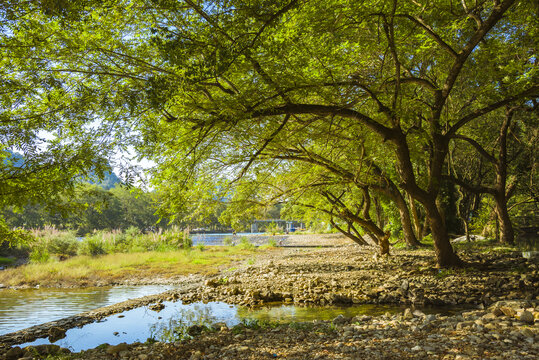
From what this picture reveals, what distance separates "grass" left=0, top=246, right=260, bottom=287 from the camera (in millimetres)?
12203

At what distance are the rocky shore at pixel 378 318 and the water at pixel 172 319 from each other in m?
0.42

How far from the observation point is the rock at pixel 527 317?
13.8 feet

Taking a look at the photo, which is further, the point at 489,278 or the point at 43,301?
the point at 43,301

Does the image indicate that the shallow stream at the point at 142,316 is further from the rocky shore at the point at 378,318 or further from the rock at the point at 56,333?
the rocky shore at the point at 378,318

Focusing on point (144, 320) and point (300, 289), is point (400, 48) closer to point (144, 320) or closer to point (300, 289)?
point (300, 289)

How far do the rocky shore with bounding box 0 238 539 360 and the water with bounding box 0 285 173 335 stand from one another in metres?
0.94

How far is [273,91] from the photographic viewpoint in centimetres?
613

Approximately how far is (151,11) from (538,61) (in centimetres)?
971

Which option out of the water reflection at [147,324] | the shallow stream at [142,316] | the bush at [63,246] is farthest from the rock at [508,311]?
the bush at [63,246]

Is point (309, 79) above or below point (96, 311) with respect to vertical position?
above

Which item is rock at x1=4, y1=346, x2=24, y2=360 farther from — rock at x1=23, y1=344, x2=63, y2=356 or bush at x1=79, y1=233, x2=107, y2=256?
bush at x1=79, y1=233, x2=107, y2=256

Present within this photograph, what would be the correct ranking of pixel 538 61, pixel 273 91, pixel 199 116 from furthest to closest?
pixel 538 61, pixel 199 116, pixel 273 91

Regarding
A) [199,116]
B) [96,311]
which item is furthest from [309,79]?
[96,311]

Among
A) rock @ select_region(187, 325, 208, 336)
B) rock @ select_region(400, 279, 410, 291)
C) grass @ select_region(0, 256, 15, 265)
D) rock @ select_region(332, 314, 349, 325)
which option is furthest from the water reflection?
grass @ select_region(0, 256, 15, 265)
